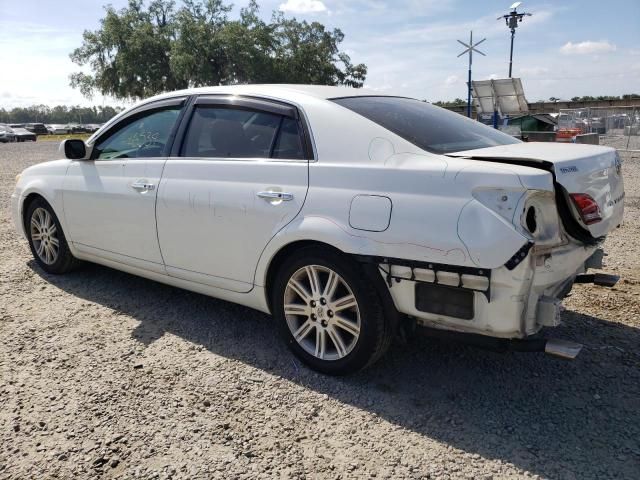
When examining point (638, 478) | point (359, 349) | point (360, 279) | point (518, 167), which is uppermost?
point (518, 167)

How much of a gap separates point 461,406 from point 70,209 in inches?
142

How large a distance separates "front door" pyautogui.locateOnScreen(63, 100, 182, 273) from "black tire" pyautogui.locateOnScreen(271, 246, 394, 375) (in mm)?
1275

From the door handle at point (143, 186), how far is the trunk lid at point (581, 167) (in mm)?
2205

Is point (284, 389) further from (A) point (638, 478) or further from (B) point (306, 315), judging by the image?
(A) point (638, 478)

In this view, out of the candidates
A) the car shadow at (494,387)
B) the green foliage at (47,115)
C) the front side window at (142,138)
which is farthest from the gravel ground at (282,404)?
the green foliage at (47,115)

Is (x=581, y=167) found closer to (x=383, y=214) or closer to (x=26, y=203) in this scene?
(x=383, y=214)

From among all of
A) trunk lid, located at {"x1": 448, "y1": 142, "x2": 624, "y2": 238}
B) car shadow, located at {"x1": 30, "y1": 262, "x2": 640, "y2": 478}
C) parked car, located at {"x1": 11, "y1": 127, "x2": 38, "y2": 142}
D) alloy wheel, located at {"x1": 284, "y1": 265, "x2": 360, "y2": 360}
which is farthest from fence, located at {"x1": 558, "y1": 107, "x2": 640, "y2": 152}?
parked car, located at {"x1": 11, "y1": 127, "x2": 38, "y2": 142}

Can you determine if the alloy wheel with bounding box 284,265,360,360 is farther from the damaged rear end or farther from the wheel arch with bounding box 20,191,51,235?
the wheel arch with bounding box 20,191,51,235

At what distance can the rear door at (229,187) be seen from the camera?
10.3 ft

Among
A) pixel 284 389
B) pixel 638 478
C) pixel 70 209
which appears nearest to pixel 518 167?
pixel 638 478

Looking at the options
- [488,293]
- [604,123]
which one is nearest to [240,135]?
[488,293]

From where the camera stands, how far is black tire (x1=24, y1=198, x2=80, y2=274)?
15.7 ft

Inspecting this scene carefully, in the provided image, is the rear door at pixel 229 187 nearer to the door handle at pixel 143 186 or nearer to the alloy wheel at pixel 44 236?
the door handle at pixel 143 186

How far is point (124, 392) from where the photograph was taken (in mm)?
2979
